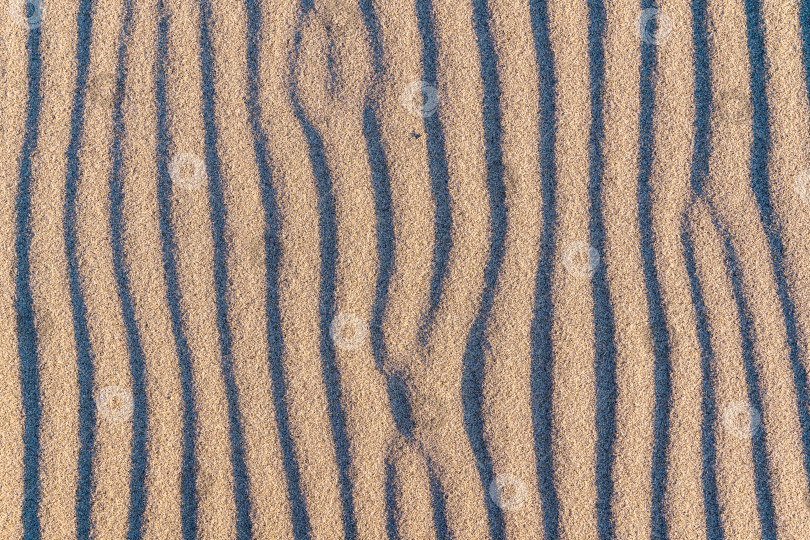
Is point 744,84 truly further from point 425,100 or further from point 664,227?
point 425,100

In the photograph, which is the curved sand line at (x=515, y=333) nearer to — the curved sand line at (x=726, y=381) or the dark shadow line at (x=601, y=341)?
the dark shadow line at (x=601, y=341)

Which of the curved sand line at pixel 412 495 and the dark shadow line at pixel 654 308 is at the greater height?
the dark shadow line at pixel 654 308

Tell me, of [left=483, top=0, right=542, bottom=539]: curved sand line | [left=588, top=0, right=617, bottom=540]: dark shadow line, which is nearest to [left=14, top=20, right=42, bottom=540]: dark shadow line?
[left=483, top=0, right=542, bottom=539]: curved sand line

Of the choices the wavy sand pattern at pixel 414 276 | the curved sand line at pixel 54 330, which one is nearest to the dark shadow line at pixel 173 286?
the wavy sand pattern at pixel 414 276

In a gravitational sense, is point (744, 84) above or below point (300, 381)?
above

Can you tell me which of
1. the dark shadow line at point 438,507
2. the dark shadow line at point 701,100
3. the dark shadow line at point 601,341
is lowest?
the dark shadow line at point 438,507

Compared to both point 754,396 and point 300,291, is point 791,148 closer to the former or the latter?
point 754,396

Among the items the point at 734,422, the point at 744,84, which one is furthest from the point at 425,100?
the point at 734,422
